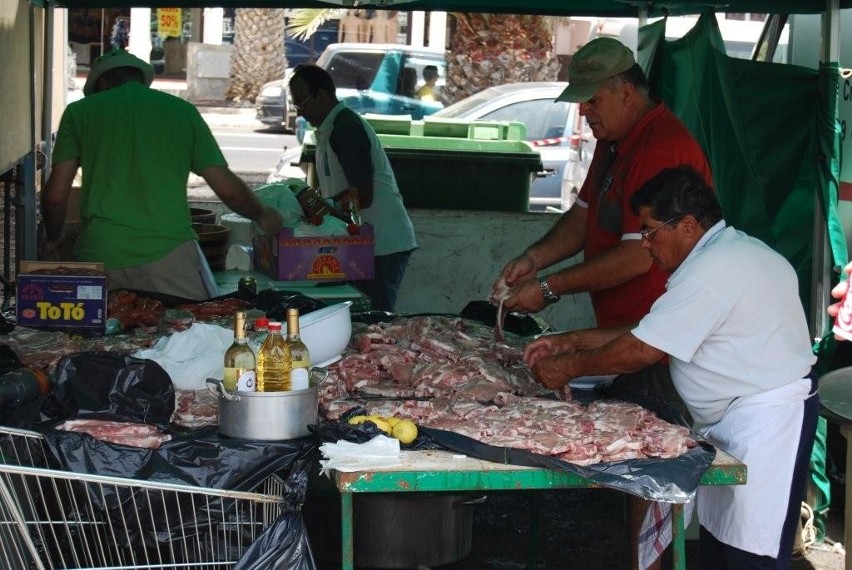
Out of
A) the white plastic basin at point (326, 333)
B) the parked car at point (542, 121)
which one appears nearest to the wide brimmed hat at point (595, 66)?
the white plastic basin at point (326, 333)

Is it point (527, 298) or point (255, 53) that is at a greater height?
point (255, 53)

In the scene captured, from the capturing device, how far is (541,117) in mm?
14875

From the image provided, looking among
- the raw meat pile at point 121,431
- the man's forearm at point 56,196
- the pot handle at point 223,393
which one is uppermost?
the man's forearm at point 56,196

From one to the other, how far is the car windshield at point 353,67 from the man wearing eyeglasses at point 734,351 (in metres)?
18.0

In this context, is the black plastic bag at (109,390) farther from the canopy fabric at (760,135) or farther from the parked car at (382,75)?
the parked car at (382,75)

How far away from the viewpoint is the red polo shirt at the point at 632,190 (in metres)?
4.53

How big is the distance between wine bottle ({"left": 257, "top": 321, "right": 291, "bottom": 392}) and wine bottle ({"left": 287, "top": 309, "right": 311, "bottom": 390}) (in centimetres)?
2

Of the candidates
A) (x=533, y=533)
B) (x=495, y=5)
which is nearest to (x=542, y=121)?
(x=495, y=5)

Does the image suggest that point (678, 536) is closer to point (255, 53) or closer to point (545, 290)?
point (545, 290)

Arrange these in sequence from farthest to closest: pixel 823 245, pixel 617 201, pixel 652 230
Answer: pixel 823 245 < pixel 617 201 < pixel 652 230

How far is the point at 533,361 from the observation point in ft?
13.6

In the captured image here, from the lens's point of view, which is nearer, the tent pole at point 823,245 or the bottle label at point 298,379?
the bottle label at point 298,379

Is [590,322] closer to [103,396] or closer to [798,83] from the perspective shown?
[798,83]

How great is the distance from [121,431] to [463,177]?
6.02 m
